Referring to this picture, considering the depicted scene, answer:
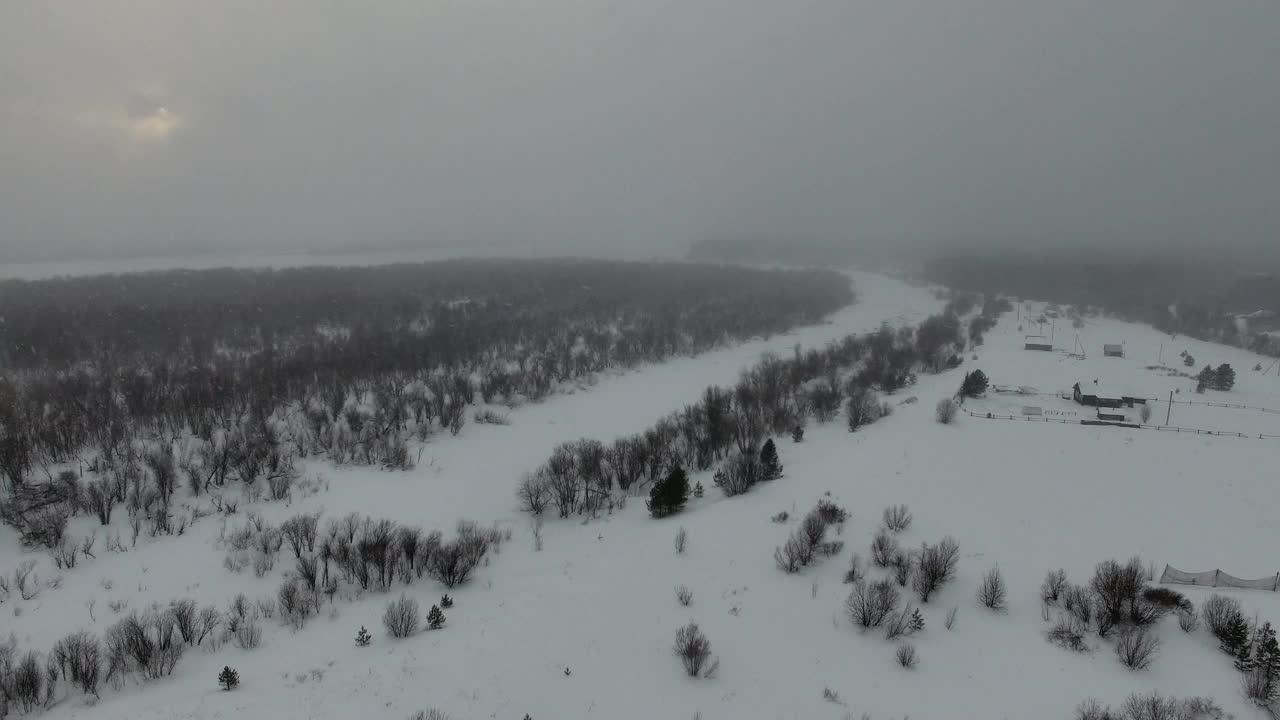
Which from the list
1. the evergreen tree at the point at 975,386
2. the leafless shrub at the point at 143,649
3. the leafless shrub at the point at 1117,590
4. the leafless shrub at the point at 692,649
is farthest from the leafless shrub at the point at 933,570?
the evergreen tree at the point at 975,386

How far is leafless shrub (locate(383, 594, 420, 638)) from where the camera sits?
1975cm

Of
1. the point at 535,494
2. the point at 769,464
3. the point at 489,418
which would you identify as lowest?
the point at 535,494

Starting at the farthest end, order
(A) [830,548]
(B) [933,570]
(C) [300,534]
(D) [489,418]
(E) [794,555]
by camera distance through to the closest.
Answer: (D) [489,418] < (C) [300,534] < (A) [830,548] < (E) [794,555] < (B) [933,570]

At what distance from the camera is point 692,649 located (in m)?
18.0

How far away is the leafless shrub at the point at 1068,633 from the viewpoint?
1866cm

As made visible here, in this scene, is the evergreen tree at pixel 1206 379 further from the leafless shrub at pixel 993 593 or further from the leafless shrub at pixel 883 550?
the leafless shrub at pixel 993 593

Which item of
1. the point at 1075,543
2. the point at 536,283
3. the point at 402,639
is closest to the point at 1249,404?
the point at 1075,543

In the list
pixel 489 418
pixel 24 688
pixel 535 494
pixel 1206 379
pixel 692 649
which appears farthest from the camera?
pixel 1206 379

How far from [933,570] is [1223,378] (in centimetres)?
6816

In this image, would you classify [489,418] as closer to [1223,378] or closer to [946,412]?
[946,412]

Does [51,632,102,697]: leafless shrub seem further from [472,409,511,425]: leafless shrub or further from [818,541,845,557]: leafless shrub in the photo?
[472,409,511,425]: leafless shrub

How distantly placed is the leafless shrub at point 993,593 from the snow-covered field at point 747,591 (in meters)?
0.37

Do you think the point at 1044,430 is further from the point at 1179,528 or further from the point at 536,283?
the point at 536,283

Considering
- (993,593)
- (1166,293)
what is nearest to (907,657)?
(993,593)
